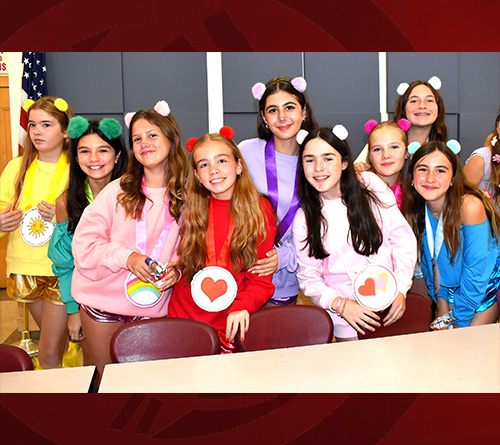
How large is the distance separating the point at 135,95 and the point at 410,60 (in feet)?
10.2

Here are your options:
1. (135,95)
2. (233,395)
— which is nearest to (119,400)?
(233,395)

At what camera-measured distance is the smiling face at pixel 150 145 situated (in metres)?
2.63

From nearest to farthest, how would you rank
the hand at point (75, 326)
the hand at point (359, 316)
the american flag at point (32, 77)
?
1. the hand at point (359, 316)
2. the hand at point (75, 326)
3. the american flag at point (32, 77)

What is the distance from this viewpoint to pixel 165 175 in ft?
8.95

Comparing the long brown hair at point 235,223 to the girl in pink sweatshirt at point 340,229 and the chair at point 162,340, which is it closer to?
the girl in pink sweatshirt at point 340,229

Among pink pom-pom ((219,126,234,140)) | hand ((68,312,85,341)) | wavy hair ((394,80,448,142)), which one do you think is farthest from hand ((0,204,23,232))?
wavy hair ((394,80,448,142))

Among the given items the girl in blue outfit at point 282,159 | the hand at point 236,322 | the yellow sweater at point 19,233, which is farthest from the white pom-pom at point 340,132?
the yellow sweater at point 19,233

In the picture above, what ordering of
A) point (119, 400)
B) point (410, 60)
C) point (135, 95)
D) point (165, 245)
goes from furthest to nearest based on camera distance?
point (410, 60) → point (135, 95) → point (165, 245) → point (119, 400)

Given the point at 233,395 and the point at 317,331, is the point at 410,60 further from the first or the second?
the point at 233,395

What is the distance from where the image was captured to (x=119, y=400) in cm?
165

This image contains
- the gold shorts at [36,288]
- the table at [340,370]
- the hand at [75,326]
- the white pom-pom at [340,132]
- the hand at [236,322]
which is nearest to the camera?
the table at [340,370]

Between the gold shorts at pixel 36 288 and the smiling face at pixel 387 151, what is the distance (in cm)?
203

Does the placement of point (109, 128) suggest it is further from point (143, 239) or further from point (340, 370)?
point (340, 370)

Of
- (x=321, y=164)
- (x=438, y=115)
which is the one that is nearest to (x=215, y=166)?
(x=321, y=164)
